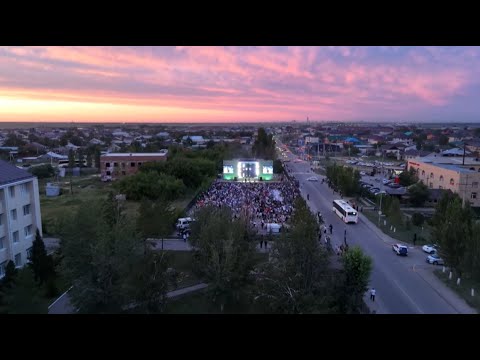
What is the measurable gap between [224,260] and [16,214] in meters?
4.70

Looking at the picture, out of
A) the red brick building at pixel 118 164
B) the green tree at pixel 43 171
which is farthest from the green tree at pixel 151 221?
the green tree at pixel 43 171

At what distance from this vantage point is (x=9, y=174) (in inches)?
297

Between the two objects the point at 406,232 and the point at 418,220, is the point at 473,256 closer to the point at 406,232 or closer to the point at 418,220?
the point at 406,232

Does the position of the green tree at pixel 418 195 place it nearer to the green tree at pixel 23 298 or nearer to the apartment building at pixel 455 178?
the apartment building at pixel 455 178

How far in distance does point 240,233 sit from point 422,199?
10.4 metres

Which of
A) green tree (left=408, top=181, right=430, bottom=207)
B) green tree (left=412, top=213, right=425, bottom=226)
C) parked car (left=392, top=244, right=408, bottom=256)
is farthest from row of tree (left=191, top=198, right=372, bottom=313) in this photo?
green tree (left=408, top=181, right=430, bottom=207)

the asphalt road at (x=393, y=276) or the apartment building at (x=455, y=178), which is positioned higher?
the apartment building at (x=455, y=178)

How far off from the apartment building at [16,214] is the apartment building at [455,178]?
13.2 m

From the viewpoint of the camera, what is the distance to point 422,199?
45.8ft

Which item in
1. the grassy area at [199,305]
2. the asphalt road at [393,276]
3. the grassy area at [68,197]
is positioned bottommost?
the grassy area at [68,197]

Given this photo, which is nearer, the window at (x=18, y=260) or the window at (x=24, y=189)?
the window at (x=18, y=260)

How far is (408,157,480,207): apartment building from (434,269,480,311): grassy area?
6.86 metres

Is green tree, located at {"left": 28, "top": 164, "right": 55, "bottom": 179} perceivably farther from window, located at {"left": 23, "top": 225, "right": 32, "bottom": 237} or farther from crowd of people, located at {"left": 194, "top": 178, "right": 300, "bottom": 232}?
window, located at {"left": 23, "top": 225, "right": 32, "bottom": 237}

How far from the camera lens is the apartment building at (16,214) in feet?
23.4
